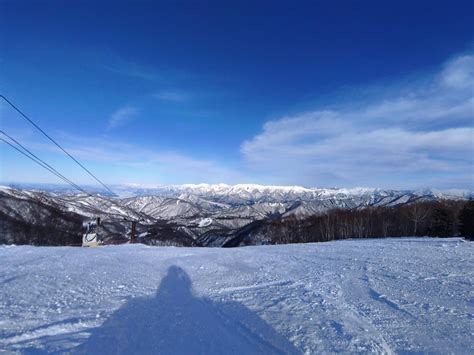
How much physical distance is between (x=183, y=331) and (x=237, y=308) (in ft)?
4.92

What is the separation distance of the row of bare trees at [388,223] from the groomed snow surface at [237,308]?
42.4 m

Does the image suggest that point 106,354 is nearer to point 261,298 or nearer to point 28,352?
point 28,352

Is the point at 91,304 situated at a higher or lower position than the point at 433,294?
lower

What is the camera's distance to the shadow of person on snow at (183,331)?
4.55 meters

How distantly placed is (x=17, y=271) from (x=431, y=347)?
10.6 m

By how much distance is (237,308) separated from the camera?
631cm

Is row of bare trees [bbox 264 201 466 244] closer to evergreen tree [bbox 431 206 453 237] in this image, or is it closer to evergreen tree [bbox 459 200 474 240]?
evergreen tree [bbox 431 206 453 237]

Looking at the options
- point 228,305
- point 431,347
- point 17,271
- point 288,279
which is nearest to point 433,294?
point 431,347

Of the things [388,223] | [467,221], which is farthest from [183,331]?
[388,223]

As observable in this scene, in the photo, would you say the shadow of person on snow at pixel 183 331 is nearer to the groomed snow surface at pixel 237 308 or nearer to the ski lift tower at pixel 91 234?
the groomed snow surface at pixel 237 308

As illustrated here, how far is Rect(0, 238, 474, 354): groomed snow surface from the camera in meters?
4.71

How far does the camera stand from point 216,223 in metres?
197

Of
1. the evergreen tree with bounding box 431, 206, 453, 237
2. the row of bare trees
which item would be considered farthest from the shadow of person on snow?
the row of bare trees

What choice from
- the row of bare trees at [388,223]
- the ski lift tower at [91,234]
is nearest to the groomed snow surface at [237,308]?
the ski lift tower at [91,234]
